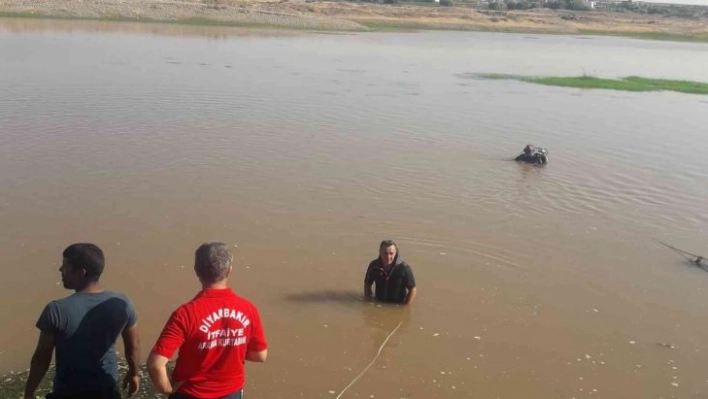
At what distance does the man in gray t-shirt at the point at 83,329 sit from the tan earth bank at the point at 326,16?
5389cm

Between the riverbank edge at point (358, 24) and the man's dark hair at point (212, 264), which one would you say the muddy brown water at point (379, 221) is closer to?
the man's dark hair at point (212, 264)

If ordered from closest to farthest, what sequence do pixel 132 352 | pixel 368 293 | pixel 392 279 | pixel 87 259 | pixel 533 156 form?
pixel 87 259 < pixel 132 352 < pixel 392 279 < pixel 368 293 < pixel 533 156

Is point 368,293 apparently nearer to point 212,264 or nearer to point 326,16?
point 212,264

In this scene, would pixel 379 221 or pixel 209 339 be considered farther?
pixel 379 221

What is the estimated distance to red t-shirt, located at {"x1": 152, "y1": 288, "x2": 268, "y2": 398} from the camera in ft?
12.4

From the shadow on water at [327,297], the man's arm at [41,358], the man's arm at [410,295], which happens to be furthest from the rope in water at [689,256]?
the man's arm at [41,358]

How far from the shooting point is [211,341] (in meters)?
3.87

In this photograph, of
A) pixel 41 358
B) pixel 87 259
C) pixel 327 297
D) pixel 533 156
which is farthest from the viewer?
pixel 533 156

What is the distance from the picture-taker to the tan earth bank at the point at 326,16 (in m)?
55.7

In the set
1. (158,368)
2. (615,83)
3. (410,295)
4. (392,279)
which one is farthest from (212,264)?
(615,83)

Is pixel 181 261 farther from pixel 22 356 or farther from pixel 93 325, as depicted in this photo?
pixel 93 325

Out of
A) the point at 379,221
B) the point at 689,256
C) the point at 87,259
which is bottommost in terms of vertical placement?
the point at 689,256

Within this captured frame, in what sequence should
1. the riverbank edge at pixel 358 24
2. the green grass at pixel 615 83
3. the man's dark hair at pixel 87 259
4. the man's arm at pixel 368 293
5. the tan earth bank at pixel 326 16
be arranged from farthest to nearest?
1. the tan earth bank at pixel 326 16
2. the riverbank edge at pixel 358 24
3. the green grass at pixel 615 83
4. the man's arm at pixel 368 293
5. the man's dark hair at pixel 87 259

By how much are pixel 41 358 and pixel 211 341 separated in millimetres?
1074
